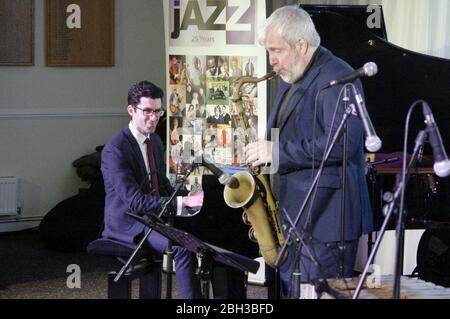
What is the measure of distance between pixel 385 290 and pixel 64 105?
488 centimetres

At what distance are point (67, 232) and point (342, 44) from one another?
8.79 ft

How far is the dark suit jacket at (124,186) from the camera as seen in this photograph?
3.95 meters

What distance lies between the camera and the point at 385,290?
2904 millimetres

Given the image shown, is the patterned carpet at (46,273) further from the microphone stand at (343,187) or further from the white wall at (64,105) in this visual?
the microphone stand at (343,187)

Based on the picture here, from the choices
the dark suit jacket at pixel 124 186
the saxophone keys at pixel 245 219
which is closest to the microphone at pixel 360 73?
the saxophone keys at pixel 245 219

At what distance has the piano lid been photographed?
180 inches

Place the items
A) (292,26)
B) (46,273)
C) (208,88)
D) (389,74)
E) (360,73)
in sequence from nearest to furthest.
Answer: (360,73), (292,26), (389,74), (208,88), (46,273)

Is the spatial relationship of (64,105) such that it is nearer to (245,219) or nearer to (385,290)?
(245,219)

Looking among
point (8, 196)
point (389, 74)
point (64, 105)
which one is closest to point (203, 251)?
point (389, 74)

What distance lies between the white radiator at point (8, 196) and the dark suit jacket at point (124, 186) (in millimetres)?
3180

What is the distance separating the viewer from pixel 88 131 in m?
7.46

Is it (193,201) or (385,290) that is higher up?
(193,201)

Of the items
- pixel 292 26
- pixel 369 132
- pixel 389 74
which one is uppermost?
pixel 292 26

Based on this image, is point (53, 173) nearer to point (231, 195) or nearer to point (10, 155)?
point (10, 155)
